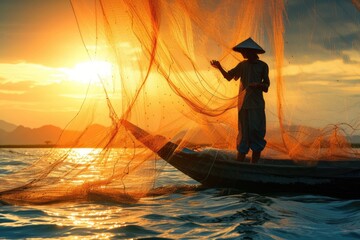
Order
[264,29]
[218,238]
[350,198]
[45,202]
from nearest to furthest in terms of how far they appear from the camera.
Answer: [218,238] < [45,202] < [350,198] < [264,29]

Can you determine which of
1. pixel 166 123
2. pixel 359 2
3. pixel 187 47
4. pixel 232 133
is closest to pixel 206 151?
pixel 232 133

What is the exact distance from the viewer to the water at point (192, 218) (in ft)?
19.6

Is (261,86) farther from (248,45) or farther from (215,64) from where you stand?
(215,64)

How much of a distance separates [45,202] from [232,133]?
369cm

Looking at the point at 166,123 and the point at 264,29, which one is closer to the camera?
the point at 166,123

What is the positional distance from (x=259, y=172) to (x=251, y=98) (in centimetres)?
132

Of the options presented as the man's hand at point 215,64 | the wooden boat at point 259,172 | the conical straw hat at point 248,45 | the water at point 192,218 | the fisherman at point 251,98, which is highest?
the conical straw hat at point 248,45

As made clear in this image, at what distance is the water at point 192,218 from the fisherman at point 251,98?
0.97m

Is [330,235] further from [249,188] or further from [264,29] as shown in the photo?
[264,29]

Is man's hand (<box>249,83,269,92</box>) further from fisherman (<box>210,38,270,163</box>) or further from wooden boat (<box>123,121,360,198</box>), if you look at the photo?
wooden boat (<box>123,121,360,198</box>)

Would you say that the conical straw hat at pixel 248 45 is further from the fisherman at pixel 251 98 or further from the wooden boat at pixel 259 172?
the wooden boat at pixel 259 172

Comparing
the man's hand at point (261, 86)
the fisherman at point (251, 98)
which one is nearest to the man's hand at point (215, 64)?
the fisherman at point (251, 98)

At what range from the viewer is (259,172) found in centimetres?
903

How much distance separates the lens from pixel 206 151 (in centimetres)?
955
